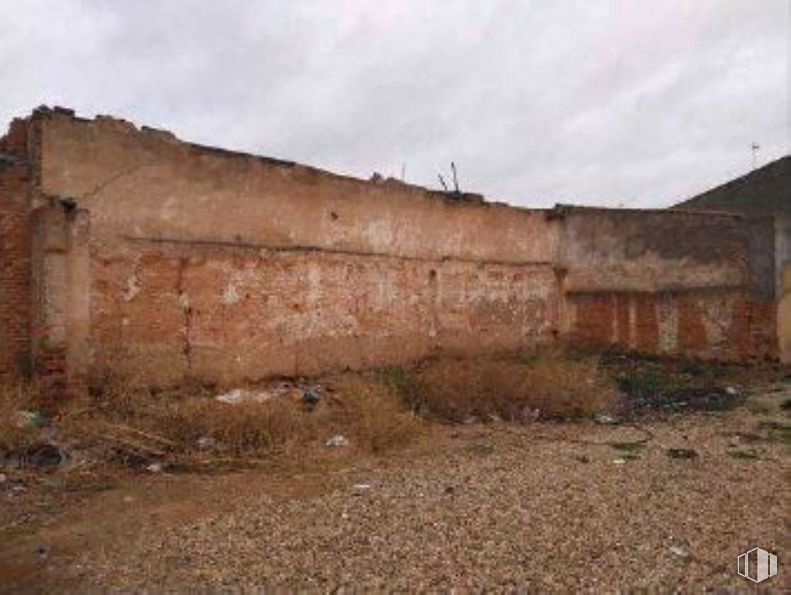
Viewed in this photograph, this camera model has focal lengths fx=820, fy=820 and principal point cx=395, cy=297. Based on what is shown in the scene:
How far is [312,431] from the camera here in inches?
341

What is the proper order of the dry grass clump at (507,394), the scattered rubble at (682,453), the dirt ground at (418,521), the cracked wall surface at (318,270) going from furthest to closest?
the dry grass clump at (507,394) → the cracked wall surface at (318,270) → the scattered rubble at (682,453) → the dirt ground at (418,521)

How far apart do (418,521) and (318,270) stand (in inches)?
240

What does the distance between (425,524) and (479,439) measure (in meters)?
3.59

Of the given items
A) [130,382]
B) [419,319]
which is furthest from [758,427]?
[130,382]

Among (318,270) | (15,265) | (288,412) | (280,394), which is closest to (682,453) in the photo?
(288,412)

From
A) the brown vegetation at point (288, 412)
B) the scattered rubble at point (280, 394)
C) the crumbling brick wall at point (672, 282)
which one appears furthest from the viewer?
the crumbling brick wall at point (672, 282)

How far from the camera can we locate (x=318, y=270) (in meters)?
11.4

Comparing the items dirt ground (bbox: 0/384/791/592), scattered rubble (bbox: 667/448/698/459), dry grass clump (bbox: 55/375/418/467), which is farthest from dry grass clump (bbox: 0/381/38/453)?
scattered rubble (bbox: 667/448/698/459)

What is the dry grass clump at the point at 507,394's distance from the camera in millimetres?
10508

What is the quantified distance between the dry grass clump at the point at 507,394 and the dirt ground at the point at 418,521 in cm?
179

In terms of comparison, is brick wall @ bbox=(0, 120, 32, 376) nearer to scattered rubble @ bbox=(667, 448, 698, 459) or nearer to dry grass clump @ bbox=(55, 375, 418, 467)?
dry grass clump @ bbox=(55, 375, 418, 467)

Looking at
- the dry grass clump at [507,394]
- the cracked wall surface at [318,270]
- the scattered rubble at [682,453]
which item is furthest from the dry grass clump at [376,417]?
the scattered rubble at [682,453]

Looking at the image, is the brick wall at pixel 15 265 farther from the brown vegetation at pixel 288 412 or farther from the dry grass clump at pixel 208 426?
the dry grass clump at pixel 208 426

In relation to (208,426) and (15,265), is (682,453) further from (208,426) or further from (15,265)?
(15,265)
